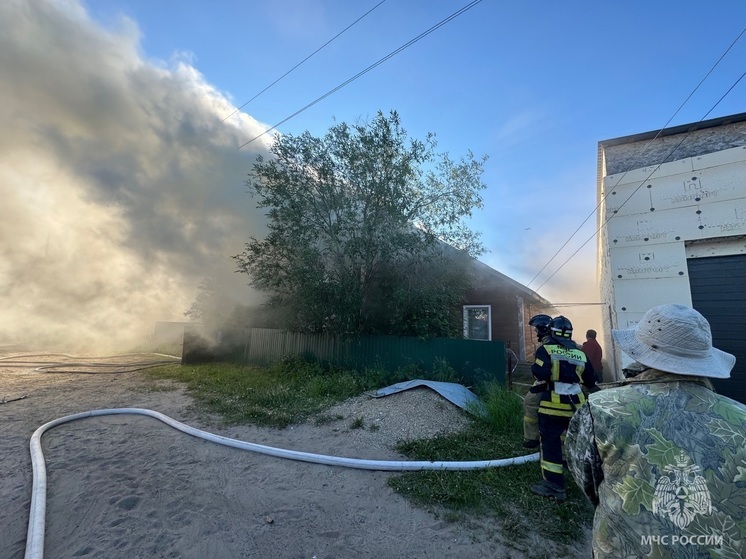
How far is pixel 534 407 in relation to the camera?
3.66 meters

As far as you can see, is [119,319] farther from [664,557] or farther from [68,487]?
[664,557]

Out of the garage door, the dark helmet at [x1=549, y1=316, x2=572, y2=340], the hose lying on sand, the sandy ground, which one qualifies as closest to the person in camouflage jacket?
the sandy ground

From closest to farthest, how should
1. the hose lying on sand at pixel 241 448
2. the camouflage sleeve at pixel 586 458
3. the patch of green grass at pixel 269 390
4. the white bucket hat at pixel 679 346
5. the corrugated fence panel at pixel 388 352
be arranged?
the white bucket hat at pixel 679 346 → the camouflage sleeve at pixel 586 458 → the hose lying on sand at pixel 241 448 → the patch of green grass at pixel 269 390 → the corrugated fence panel at pixel 388 352

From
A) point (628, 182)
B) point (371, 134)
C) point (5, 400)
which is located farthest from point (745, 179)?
point (5, 400)

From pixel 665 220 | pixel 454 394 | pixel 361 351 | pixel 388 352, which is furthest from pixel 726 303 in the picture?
pixel 361 351

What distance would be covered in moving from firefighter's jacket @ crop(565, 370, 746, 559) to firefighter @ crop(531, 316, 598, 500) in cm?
207

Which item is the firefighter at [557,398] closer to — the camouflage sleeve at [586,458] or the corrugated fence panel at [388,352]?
the camouflage sleeve at [586,458]

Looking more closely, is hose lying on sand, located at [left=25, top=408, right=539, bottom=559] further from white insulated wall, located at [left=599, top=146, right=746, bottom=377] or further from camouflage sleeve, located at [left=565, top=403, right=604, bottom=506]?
white insulated wall, located at [left=599, top=146, right=746, bottom=377]

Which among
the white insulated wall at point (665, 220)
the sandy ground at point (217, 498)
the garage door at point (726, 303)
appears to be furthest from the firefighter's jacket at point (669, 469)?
the garage door at point (726, 303)

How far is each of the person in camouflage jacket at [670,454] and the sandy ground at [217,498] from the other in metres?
1.82

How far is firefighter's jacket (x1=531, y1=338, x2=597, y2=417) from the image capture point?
3119 mm

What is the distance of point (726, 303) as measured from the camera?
499cm

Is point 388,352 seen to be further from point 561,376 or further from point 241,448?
point 561,376

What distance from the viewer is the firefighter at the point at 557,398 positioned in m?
3.08
